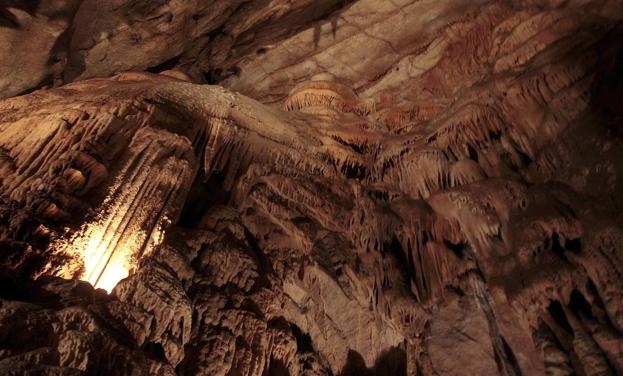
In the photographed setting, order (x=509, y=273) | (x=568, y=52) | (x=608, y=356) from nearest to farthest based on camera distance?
(x=608, y=356) → (x=509, y=273) → (x=568, y=52)

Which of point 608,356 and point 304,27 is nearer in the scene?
point 608,356

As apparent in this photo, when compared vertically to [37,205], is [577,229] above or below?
above

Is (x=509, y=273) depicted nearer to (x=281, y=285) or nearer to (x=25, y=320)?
(x=281, y=285)

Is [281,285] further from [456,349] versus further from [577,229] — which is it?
[577,229]

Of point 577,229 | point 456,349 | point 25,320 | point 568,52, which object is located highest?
point 568,52

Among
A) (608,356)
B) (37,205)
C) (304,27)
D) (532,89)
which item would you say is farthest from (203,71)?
(608,356)

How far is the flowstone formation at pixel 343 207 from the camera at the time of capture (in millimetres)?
Result: 4398

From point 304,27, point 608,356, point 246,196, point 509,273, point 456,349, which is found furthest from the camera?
point 304,27

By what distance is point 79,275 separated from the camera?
182 inches

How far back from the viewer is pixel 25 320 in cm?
344

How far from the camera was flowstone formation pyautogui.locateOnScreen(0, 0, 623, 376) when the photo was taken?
4398mm

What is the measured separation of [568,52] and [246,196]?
16.0 feet

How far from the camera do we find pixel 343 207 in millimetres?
6770

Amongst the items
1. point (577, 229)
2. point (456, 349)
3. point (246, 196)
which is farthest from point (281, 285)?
point (577, 229)
